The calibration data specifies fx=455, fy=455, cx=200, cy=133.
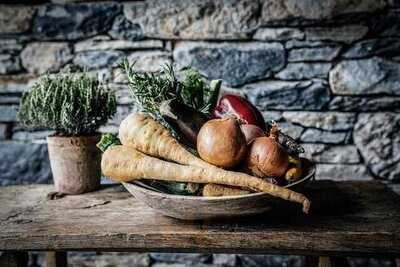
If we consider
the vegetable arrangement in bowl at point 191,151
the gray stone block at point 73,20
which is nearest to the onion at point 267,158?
the vegetable arrangement in bowl at point 191,151

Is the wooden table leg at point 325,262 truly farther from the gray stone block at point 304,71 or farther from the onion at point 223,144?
the gray stone block at point 304,71

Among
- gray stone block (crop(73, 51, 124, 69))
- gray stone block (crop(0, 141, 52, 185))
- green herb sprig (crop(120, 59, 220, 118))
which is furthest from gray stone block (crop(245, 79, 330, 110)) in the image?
gray stone block (crop(0, 141, 52, 185))

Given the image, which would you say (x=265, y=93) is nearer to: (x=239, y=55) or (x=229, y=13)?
(x=239, y=55)

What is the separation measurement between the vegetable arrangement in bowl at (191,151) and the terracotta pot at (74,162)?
0.48ft

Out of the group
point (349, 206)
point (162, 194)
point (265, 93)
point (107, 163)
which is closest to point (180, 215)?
point (162, 194)

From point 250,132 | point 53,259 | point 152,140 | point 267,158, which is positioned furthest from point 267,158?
point 53,259

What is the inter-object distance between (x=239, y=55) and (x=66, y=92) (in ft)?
2.52

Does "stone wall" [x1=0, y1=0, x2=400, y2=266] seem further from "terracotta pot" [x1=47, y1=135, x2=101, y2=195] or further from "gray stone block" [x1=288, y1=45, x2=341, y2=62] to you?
"terracotta pot" [x1=47, y1=135, x2=101, y2=195]

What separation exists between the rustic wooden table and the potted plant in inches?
4.9

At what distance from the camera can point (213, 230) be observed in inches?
36.6

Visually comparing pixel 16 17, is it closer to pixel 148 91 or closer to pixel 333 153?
pixel 148 91

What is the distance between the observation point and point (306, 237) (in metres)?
0.91

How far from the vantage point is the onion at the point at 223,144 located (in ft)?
3.03

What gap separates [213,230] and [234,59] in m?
0.97
